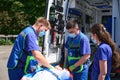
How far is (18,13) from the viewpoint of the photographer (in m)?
31.2

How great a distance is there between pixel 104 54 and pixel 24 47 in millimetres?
1319

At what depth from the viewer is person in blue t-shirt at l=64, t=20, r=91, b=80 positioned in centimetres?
661

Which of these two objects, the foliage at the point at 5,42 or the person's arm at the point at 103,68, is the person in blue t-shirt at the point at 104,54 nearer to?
the person's arm at the point at 103,68

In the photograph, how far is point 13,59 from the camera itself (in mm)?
6008

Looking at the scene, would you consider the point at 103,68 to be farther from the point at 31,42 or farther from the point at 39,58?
the point at 31,42

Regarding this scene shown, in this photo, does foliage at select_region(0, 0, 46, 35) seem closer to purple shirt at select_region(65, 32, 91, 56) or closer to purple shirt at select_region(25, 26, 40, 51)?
purple shirt at select_region(65, 32, 91, 56)

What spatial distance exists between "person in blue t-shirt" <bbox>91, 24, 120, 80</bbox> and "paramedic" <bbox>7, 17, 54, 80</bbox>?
0.92 meters

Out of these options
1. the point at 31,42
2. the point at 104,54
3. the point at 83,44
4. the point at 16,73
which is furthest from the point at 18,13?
the point at 104,54

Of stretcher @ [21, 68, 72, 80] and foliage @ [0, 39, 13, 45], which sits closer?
stretcher @ [21, 68, 72, 80]

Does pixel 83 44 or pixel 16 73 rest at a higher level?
pixel 83 44

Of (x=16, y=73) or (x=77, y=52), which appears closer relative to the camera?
(x=16, y=73)

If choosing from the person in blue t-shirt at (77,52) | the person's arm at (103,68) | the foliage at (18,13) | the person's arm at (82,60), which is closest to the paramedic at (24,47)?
the person in blue t-shirt at (77,52)

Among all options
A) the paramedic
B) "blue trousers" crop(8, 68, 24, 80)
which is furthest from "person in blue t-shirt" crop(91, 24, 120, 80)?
"blue trousers" crop(8, 68, 24, 80)

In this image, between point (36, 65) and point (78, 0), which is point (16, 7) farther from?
point (36, 65)
